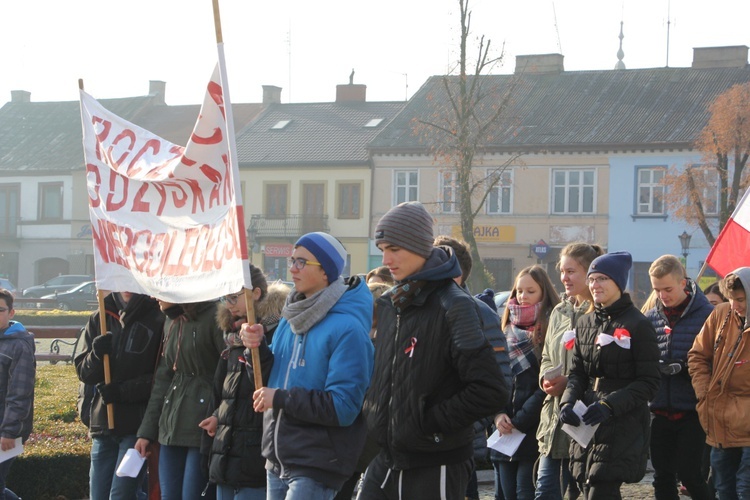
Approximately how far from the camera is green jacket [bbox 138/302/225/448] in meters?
6.46

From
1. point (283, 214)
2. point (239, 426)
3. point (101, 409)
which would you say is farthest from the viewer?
point (283, 214)

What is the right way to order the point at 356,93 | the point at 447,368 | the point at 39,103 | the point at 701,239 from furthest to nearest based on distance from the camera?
the point at 39,103
the point at 356,93
the point at 701,239
the point at 447,368

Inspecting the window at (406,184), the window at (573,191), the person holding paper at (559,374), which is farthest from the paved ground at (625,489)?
the window at (406,184)

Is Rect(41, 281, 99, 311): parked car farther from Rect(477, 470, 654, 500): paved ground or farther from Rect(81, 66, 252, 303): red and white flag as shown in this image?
Rect(81, 66, 252, 303): red and white flag

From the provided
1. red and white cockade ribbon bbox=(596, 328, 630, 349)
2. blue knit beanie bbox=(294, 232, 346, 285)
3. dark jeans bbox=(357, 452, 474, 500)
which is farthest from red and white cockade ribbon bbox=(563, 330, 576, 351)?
dark jeans bbox=(357, 452, 474, 500)

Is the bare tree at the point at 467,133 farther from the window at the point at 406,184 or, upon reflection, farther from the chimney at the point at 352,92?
the chimney at the point at 352,92

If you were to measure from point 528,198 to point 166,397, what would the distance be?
36.9m

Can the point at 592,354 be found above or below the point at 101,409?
above

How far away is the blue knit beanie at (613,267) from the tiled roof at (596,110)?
3429 cm

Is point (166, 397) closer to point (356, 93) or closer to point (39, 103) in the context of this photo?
point (356, 93)

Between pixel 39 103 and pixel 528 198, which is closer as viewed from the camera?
pixel 528 198

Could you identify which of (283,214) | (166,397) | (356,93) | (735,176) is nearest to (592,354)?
(166,397)

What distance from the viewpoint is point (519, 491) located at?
23.9ft

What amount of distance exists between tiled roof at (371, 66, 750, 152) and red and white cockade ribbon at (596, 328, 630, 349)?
3458 centimetres
